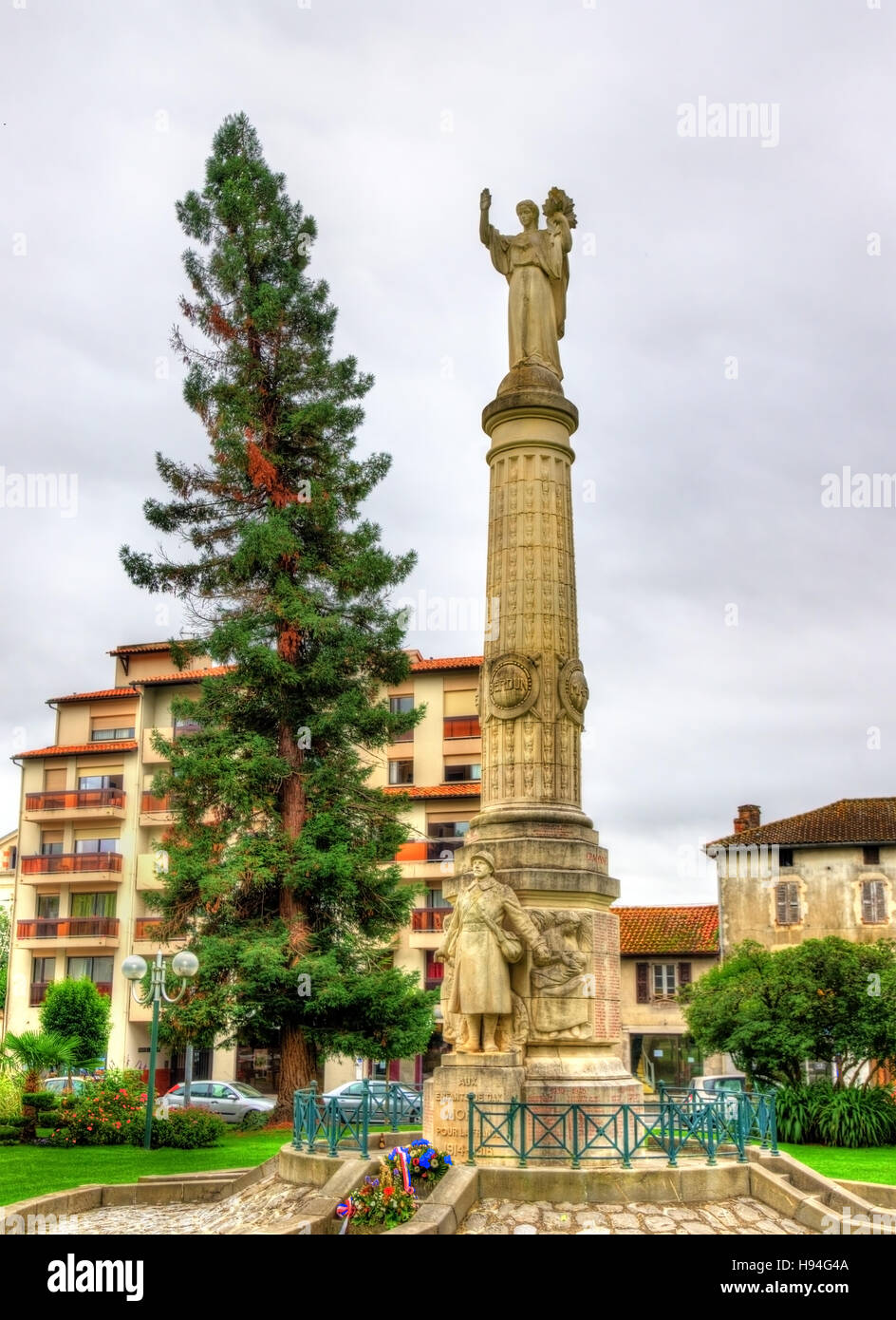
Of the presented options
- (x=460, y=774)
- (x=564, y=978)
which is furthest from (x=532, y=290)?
(x=460, y=774)

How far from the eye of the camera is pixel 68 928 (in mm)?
45312

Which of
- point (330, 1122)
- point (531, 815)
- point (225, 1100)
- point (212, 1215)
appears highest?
point (531, 815)

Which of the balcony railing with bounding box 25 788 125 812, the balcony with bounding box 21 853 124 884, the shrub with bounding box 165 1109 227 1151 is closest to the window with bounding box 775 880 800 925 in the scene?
the balcony with bounding box 21 853 124 884

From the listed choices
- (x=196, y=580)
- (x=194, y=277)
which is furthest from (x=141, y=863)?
(x=194, y=277)

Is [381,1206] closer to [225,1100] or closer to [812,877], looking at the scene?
[225,1100]

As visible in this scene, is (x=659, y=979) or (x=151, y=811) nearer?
(x=659, y=979)

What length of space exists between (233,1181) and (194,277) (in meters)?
21.7

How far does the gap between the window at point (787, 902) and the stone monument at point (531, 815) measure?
29.1 metres

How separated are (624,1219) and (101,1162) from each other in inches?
462

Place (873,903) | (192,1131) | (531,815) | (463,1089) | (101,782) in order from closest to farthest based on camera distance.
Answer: (463,1089) < (531,815) < (192,1131) < (873,903) < (101,782)

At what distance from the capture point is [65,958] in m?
46.0

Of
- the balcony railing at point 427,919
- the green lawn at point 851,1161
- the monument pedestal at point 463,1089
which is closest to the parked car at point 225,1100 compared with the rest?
the balcony railing at point 427,919

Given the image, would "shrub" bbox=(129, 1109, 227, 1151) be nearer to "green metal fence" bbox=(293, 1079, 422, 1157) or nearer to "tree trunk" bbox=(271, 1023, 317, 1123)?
"tree trunk" bbox=(271, 1023, 317, 1123)
